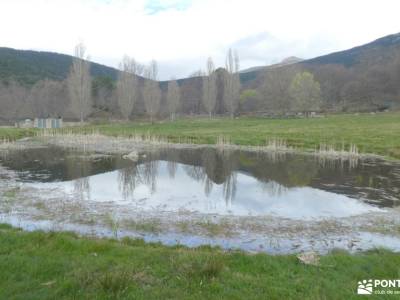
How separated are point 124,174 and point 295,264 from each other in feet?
37.7

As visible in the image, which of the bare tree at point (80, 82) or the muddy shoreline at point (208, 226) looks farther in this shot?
the bare tree at point (80, 82)

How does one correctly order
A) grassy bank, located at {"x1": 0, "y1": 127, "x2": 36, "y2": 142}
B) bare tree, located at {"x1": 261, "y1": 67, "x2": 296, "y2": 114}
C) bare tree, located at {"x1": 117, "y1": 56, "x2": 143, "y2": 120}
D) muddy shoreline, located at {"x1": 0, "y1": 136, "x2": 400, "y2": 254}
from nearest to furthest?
muddy shoreline, located at {"x1": 0, "y1": 136, "x2": 400, "y2": 254}, grassy bank, located at {"x1": 0, "y1": 127, "x2": 36, "y2": 142}, bare tree, located at {"x1": 117, "y1": 56, "x2": 143, "y2": 120}, bare tree, located at {"x1": 261, "y1": 67, "x2": 296, "y2": 114}

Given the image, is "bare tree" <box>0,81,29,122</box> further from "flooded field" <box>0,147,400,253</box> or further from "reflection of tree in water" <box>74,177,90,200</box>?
"reflection of tree in water" <box>74,177,90,200</box>

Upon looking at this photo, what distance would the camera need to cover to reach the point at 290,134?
30.3 metres

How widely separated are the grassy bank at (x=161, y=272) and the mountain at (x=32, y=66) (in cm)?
8815

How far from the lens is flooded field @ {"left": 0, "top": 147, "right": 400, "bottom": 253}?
7.54 metres

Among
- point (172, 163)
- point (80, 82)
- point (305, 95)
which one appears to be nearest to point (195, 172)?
point (172, 163)

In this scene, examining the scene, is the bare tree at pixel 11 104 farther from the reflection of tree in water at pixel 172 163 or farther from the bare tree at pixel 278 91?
the reflection of tree in water at pixel 172 163

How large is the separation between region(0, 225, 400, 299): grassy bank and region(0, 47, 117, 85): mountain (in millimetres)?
88153

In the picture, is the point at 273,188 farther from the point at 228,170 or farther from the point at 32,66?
the point at 32,66

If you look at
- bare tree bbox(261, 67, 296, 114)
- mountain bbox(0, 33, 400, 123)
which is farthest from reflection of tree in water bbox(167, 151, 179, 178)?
bare tree bbox(261, 67, 296, 114)

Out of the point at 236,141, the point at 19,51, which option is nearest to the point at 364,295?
the point at 236,141

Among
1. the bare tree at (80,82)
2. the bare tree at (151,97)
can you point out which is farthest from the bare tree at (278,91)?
the bare tree at (80,82)

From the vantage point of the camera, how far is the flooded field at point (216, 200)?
754cm
